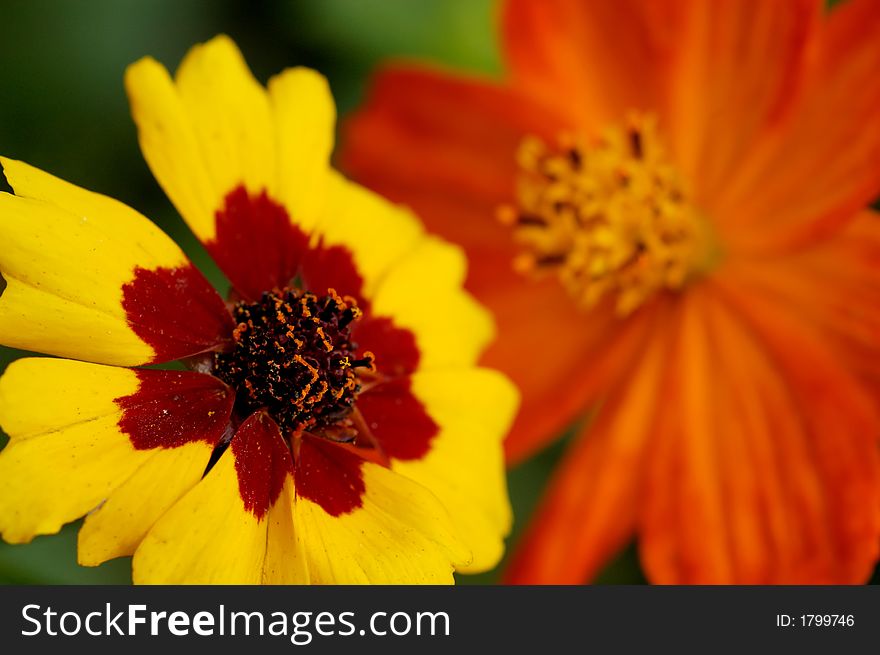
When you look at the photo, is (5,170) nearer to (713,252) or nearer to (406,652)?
(406,652)

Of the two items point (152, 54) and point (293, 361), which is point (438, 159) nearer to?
point (152, 54)

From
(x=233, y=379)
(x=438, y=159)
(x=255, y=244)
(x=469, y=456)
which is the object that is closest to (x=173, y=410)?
(x=233, y=379)

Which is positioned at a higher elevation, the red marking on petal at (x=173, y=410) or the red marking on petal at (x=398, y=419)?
the red marking on petal at (x=398, y=419)

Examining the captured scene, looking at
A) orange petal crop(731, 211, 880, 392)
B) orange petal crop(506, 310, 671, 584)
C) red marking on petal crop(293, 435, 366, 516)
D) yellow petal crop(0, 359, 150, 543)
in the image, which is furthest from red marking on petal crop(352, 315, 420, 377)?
orange petal crop(731, 211, 880, 392)

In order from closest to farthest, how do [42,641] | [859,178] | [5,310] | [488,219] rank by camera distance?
[5,310] < [42,641] < [859,178] < [488,219]

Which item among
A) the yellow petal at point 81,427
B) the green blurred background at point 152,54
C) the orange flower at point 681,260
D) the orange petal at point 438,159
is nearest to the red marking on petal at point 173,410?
the yellow petal at point 81,427

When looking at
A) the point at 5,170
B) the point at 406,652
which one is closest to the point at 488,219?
the point at 406,652

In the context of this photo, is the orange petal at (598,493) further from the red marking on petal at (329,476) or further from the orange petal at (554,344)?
the red marking on petal at (329,476)
